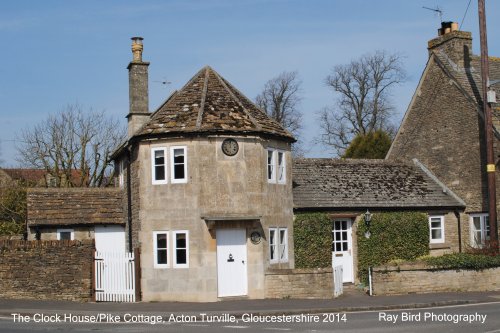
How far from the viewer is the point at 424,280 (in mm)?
26188

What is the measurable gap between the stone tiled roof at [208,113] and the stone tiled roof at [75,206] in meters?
5.03

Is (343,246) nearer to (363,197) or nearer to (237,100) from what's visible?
(363,197)

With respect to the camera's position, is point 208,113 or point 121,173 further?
point 121,173

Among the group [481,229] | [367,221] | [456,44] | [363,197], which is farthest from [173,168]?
[456,44]

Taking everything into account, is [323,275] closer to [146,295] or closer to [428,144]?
[146,295]

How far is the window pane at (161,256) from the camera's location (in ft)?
83.5

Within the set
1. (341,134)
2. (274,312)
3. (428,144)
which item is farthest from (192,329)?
(341,134)

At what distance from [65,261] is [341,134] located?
41601 mm

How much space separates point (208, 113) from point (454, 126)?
42.9 ft

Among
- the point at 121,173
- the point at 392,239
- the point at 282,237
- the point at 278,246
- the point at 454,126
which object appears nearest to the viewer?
the point at 278,246

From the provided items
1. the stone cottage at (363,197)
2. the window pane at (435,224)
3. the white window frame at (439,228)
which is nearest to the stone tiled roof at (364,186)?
the stone cottage at (363,197)

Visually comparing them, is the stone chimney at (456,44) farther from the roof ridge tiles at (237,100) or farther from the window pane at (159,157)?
the window pane at (159,157)

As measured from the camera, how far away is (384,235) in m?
30.2

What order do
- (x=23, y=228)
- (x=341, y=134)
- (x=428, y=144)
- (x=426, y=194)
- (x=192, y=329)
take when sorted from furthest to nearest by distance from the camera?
(x=341, y=134) → (x=23, y=228) → (x=428, y=144) → (x=426, y=194) → (x=192, y=329)
